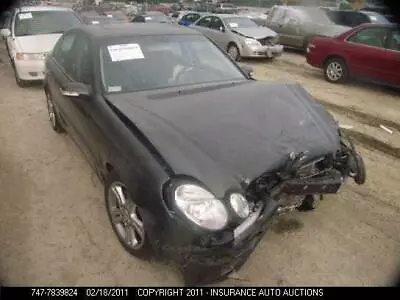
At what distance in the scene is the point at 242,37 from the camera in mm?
10602

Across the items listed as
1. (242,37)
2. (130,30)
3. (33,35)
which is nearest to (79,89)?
(130,30)

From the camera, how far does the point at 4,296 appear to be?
261 cm

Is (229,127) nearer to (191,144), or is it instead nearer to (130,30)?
(191,144)

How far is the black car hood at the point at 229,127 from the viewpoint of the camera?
8.01 ft

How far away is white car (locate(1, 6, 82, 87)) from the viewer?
23.9 feet

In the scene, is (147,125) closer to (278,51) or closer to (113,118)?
(113,118)

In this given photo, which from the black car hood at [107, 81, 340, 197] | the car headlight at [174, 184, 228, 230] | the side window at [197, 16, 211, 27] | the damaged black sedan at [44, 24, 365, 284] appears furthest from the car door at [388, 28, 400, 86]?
the car headlight at [174, 184, 228, 230]

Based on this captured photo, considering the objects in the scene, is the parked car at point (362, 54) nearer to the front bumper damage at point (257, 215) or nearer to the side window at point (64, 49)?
the front bumper damage at point (257, 215)

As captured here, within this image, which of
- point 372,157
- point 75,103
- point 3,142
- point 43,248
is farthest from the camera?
point 3,142

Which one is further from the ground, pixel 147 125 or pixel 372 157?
pixel 147 125

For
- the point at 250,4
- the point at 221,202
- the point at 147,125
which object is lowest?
the point at 250,4

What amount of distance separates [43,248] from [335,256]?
7.73 feet

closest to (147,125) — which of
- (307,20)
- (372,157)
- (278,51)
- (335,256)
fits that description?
(335,256)

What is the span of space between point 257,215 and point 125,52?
214cm
